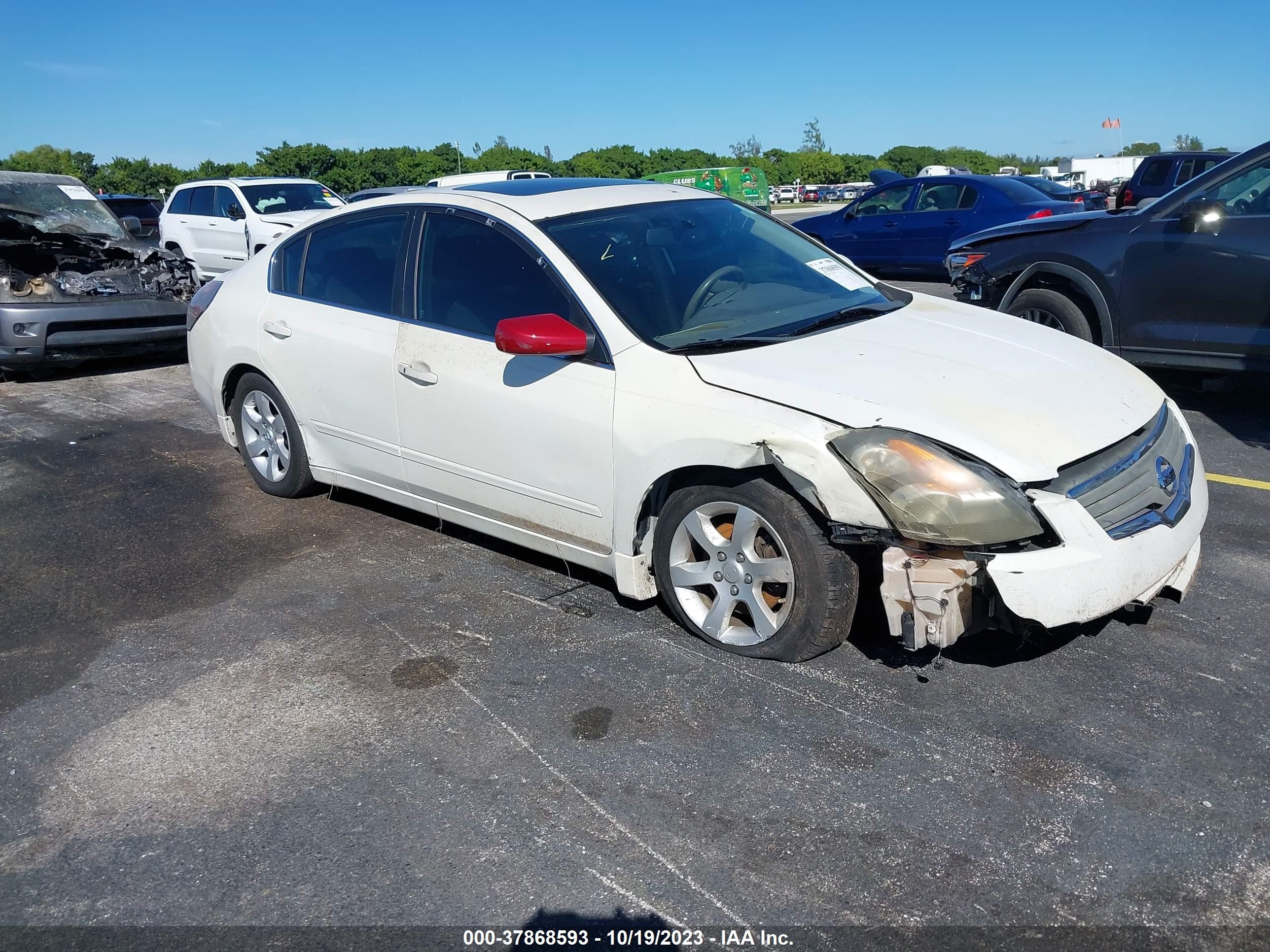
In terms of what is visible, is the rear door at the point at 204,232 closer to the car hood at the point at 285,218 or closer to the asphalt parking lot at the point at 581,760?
the car hood at the point at 285,218

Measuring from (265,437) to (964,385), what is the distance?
370cm

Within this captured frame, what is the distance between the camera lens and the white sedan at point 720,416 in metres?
3.04

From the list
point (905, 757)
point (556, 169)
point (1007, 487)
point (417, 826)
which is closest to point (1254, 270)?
point (1007, 487)

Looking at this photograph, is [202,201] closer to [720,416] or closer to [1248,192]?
Result: [1248,192]

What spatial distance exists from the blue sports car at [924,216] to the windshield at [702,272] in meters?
8.71

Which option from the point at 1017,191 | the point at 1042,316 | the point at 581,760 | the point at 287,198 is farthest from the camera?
the point at 287,198

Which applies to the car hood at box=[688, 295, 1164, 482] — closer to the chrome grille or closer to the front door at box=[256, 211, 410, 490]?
the chrome grille

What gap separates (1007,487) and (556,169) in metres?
50.3

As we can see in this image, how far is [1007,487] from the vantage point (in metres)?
2.98

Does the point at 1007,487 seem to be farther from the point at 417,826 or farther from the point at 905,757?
the point at 417,826

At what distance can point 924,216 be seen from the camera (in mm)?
13883

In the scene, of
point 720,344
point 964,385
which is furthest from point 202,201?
point 964,385

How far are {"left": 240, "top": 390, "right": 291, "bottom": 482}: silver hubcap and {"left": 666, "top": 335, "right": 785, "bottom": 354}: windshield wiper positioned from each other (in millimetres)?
2487

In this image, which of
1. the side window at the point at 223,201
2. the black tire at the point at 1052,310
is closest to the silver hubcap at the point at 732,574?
the black tire at the point at 1052,310
